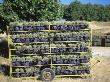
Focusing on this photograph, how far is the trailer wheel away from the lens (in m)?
19.8

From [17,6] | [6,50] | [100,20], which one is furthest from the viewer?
[100,20]

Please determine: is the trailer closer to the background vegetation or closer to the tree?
the background vegetation

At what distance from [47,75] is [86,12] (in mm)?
60957

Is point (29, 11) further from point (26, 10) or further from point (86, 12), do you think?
point (86, 12)

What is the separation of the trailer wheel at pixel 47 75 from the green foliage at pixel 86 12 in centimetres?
5566

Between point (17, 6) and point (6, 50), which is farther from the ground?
point (17, 6)

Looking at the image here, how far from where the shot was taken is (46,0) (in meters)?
24.9

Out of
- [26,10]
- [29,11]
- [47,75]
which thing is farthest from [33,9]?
[47,75]

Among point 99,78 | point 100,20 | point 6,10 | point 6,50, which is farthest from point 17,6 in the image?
point 100,20

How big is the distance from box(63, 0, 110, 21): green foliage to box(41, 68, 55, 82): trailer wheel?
55.7 metres

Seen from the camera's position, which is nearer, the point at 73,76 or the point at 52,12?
the point at 73,76

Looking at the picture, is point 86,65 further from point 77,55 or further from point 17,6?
point 17,6

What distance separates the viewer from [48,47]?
19938mm

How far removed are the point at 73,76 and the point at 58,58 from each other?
1.51m
